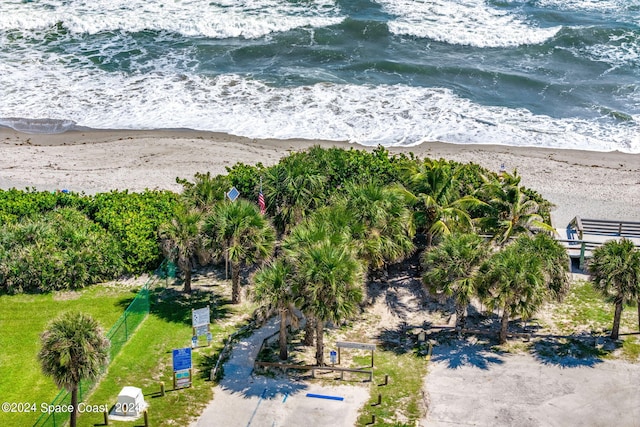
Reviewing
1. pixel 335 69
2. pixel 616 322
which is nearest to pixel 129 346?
pixel 616 322

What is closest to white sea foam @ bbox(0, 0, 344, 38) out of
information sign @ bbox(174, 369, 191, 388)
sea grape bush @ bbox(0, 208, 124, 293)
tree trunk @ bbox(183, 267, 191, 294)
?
sea grape bush @ bbox(0, 208, 124, 293)

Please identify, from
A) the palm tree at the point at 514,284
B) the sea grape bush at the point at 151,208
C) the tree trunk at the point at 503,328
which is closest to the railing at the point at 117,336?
the sea grape bush at the point at 151,208

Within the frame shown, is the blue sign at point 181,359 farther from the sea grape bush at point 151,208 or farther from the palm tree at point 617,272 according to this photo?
the palm tree at point 617,272

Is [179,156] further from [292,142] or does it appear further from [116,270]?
[116,270]

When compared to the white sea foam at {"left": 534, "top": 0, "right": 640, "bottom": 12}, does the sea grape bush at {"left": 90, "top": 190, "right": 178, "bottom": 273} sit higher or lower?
lower

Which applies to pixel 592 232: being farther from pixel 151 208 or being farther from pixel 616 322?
pixel 151 208

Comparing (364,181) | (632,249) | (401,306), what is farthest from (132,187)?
(632,249)

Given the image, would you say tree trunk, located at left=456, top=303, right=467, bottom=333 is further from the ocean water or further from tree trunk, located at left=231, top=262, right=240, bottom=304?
the ocean water
